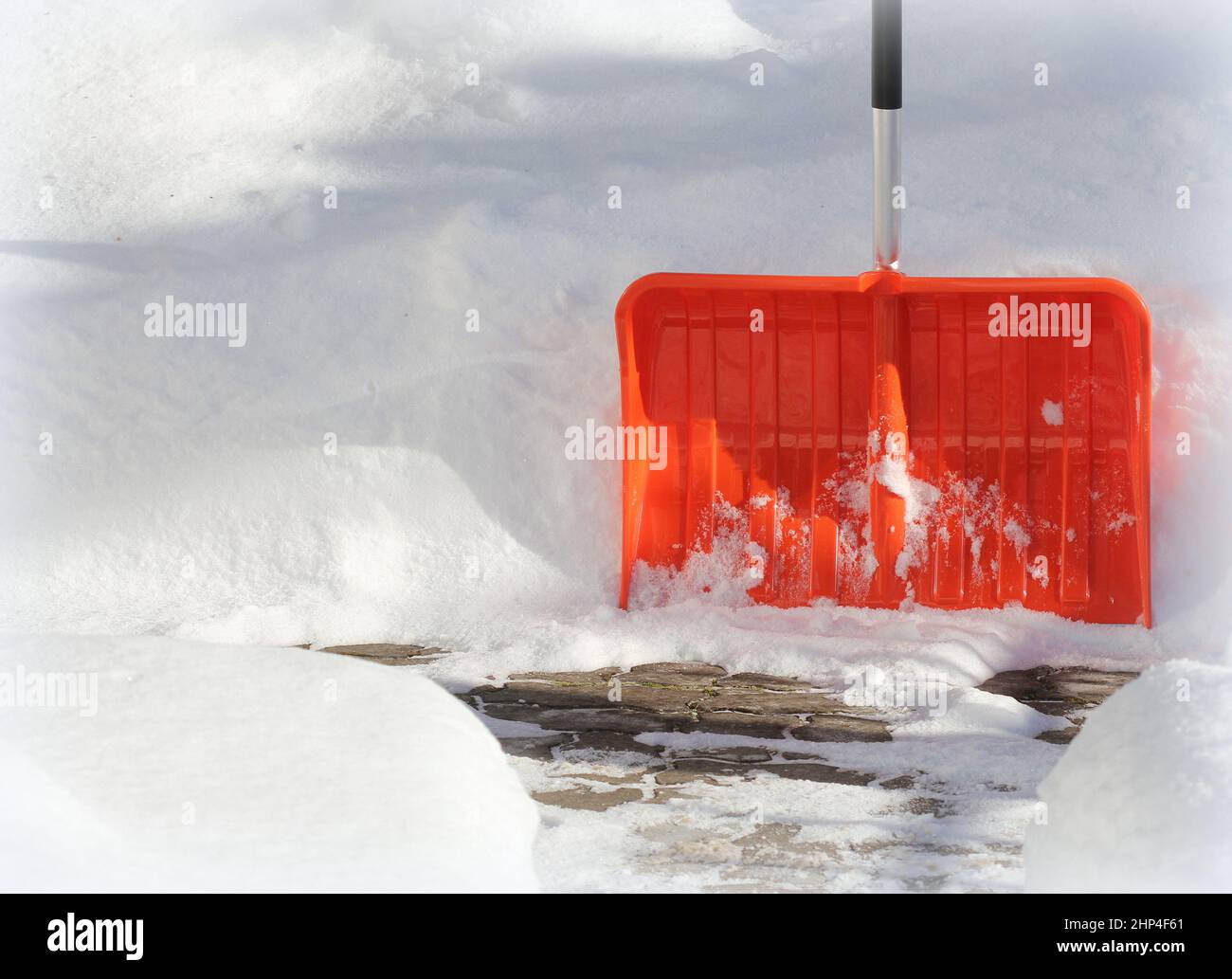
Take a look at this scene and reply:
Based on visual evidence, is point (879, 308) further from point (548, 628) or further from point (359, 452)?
point (359, 452)

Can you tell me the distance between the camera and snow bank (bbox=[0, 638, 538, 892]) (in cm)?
207

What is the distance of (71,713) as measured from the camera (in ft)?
8.05

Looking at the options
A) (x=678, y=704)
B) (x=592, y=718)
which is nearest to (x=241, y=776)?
(x=592, y=718)

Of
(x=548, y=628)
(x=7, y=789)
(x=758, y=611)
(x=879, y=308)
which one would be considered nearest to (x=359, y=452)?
(x=548, y=628)

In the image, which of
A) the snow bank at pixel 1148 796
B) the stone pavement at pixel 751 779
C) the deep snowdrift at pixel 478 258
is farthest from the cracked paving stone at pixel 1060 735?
the snow bank at pixel 1148 796

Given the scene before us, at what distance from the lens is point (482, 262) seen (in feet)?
13.9

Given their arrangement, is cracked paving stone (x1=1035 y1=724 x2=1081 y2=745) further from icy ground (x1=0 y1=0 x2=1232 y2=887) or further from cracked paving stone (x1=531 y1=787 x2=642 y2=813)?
cracked paving stone (x1=531 y1=787 x2=642 y2=813)

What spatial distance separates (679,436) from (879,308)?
61 centimetres

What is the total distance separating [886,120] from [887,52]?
0.16 m

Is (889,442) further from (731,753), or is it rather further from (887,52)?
(731,753)

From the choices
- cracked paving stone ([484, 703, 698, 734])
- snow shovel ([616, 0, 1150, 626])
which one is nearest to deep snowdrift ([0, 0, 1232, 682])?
snow shovel ([616, 0, 1150, 626])

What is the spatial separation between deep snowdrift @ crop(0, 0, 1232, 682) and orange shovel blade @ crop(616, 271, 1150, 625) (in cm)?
14

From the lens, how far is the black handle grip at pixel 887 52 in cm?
347

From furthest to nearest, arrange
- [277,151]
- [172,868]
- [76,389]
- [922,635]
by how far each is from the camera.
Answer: [277,151] < [76,389] < [922,635] < [172,868]
